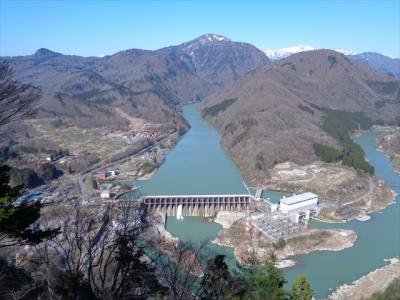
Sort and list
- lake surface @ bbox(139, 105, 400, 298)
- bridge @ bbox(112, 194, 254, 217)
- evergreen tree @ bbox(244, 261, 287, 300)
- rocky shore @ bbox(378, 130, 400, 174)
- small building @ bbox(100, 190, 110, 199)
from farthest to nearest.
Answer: rocky shore @ bbox(378, 130, 400, 174), small building @ bbox(100, 190, 110, 199), bridge @ bbox(112, 194, 254, 217), lake surface @ bbox(139, 105, 400, 298), evergreen tree @ bbox(244, 261, 287, 300)

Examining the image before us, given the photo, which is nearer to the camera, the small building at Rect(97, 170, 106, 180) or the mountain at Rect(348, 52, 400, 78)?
the small building at Rect(97, 170, 106, 180)

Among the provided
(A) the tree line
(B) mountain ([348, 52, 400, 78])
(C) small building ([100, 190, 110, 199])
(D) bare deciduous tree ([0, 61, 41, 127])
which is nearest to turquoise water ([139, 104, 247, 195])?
(C) small building ([100, 190, 110, 199])

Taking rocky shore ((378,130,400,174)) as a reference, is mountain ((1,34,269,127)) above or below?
above

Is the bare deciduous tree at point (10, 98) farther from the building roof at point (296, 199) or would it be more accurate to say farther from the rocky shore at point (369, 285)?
the building roof at point (296, 199)

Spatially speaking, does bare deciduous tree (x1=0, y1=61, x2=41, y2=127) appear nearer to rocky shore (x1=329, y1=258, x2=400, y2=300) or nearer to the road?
rocky shore (x1=329, y1=258, x2=400, y2=300)

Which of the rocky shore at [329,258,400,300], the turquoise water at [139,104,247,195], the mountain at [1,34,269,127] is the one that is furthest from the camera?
the mountain at [1,34,269,127]

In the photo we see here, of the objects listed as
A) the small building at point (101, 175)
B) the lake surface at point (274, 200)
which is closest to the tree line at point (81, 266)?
the lake surface at point (274, 200)

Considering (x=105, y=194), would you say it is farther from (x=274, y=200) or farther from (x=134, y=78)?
(x=134, y=78)
